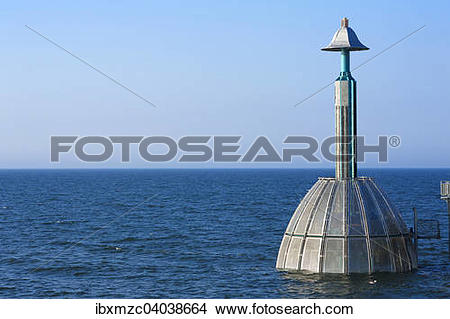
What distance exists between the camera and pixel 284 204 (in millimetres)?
122062

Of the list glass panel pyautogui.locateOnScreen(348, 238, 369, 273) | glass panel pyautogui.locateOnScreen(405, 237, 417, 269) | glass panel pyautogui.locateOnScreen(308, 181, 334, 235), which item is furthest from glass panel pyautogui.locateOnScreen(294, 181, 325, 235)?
glass panel pyautogui.locateOnScreen(405, 237, 417, 269)

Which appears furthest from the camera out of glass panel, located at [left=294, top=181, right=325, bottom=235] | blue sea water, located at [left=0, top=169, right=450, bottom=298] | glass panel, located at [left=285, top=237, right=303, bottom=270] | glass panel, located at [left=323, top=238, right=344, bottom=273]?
glass panel, located at [left=294, top=181, right=325, bottom=235]

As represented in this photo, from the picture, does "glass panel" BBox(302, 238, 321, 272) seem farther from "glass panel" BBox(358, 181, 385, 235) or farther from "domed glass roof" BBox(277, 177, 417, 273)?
"glass panel" BBox(358, 181, 385, 235)

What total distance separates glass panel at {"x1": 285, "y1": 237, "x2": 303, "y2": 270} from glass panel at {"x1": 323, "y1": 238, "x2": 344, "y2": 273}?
2146 mm

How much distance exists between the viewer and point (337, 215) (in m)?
43.3

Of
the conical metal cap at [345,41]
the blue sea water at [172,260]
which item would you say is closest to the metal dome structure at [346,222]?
the conical metal cap at [345,41]

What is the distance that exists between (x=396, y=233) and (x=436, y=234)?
471 centimetres

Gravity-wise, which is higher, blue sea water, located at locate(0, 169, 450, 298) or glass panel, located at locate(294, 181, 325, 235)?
glass panel, located at locate(294, 181, 325, 235)

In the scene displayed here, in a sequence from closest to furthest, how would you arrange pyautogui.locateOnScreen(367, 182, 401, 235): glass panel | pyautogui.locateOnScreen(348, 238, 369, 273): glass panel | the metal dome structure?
pyautogui.locateOnScreen(348, 238, 369, 273): glass panel < the metal dome structure < pyautogui.locateOnScreen(367, 182, 401, 235): glass panel

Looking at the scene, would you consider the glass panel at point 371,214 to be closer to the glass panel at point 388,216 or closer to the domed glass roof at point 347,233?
the domed glass roof at point 347,233

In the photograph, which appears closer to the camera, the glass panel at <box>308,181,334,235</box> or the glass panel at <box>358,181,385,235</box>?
the glass panel at <box>358,181,385,235</box>

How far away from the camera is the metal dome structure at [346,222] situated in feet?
140

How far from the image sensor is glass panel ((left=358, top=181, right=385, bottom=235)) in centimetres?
4300
